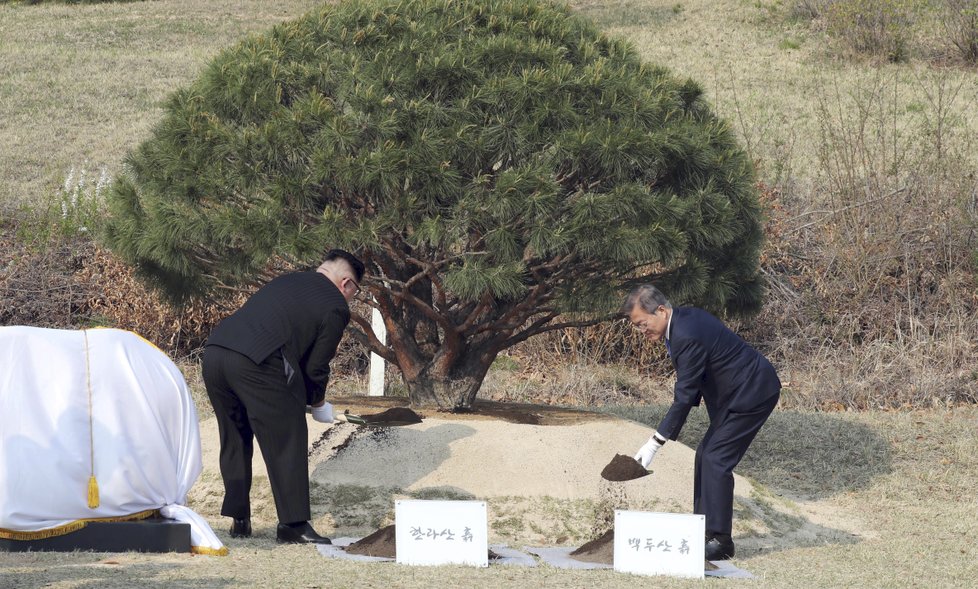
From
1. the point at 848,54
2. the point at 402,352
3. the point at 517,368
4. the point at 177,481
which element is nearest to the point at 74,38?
the point at 848,54

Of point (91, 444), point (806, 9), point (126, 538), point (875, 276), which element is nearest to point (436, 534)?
point (126, 538)

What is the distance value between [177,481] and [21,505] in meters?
0.78

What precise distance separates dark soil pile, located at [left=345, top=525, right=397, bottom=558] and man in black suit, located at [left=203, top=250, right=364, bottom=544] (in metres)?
0.23

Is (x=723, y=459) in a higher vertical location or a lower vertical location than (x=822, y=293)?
higher

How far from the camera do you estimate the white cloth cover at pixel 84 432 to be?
542 centimetres

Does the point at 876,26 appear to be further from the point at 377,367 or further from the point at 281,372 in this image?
the point at 281,372

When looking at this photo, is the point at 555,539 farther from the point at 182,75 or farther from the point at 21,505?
the point at 182,75

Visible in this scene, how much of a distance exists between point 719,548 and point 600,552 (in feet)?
2.03

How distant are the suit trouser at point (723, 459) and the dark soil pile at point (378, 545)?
5.29ft

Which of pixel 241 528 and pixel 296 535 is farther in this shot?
pixel 241 528

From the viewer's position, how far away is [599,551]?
242 inches

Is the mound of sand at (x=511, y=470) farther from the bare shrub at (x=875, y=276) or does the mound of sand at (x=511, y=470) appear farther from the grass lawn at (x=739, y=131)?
the bare shrub at (x=875, y=276)

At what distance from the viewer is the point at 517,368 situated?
12.7 metres

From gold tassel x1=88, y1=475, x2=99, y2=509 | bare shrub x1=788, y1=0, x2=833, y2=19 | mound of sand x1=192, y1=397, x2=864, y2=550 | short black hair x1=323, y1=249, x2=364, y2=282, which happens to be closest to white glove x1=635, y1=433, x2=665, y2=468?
mound of sand x1=192, y1=397, x2=864, y2=550
